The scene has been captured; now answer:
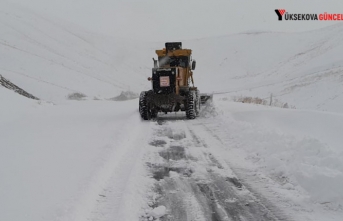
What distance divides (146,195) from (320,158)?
2.82 meters

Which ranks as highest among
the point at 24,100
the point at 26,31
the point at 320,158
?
the point at 26,31

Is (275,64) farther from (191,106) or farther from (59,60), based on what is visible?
(191,106)

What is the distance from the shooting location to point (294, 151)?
19.5 ft

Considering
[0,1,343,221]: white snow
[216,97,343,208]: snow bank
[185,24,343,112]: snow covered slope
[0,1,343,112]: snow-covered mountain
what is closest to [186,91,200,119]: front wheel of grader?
[0,1,343,221]: white snow

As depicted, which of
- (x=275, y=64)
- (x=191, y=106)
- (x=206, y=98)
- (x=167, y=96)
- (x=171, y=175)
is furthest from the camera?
(x=275, y=64)

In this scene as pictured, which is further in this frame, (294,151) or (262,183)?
(294,151)

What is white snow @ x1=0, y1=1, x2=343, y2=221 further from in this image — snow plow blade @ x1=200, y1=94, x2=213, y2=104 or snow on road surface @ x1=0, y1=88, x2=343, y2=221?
snow plow blade @ x1=200, y1=94, x2=213, y2=104

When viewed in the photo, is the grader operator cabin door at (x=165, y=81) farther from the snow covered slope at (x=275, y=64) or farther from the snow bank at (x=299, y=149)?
the snow covered slope at (x=275, y=64)

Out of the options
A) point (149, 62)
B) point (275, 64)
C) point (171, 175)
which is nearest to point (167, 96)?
point (171, 175)

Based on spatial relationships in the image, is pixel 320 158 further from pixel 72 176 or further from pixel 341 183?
pixel 72 176

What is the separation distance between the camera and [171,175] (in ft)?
17.7

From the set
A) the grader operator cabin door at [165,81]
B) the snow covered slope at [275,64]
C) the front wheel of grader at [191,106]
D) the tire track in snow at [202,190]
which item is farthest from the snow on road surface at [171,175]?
the snow covered slope at [275,64]

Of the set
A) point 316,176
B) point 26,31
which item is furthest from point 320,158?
point 26,31

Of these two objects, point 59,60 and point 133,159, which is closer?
point 133,159
